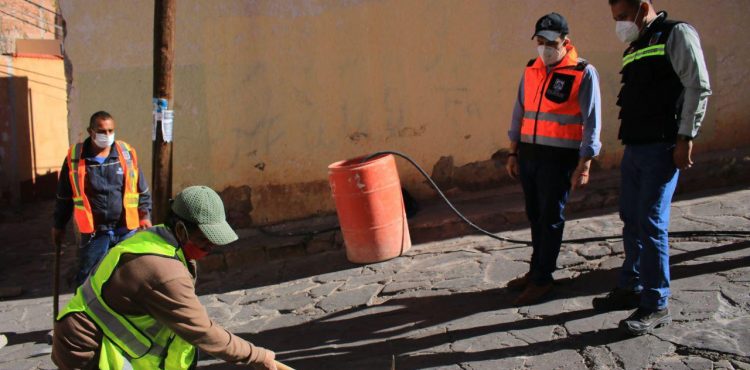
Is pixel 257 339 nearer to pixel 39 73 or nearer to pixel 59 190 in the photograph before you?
pixel 59 190

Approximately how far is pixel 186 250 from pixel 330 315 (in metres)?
2.43

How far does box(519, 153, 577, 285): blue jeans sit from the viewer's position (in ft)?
14.8

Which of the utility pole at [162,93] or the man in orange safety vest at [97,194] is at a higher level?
the utility pole at [162,93]

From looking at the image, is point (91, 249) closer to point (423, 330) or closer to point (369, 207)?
point (369, 207)

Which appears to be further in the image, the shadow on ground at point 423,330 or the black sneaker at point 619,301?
the black sneaker at point 619,301

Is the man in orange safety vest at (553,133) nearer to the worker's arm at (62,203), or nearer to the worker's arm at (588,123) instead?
the worker's arm at (588,123)

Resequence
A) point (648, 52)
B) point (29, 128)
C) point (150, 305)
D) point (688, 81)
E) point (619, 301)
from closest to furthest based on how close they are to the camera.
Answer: point (150, 305) < point (688, 81) < point (648, 52) < point (619, 301) < point (29, 128)

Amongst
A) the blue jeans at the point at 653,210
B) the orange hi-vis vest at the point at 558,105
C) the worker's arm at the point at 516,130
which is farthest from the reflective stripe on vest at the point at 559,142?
the blue jeans at the point at 653,210

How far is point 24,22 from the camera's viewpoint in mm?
15742

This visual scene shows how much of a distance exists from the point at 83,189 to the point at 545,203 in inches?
132

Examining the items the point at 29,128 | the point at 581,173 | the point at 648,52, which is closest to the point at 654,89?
the point at 648,52

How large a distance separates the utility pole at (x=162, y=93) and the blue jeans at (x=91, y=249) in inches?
16.1

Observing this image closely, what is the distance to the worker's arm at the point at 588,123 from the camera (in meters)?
4.32

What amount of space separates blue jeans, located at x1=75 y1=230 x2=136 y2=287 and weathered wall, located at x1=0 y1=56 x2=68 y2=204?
32.6 ft
